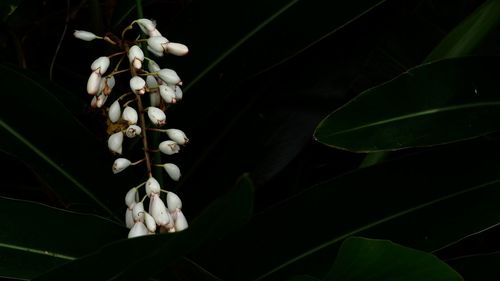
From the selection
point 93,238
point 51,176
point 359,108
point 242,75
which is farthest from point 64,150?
point 359,108

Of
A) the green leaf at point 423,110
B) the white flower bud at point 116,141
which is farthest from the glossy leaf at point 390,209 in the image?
the white flower bud at point 116,141

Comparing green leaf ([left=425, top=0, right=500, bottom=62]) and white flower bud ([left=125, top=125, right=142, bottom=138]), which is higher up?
white flower bud ([left=125, top=125, right=142, bottom=138])

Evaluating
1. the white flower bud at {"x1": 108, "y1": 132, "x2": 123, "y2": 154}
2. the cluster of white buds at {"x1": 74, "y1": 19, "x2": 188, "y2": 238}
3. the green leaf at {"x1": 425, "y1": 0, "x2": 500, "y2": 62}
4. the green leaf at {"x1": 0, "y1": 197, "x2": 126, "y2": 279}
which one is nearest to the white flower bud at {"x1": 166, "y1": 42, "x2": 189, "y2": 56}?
the cluster of white buds at {"x1": 74, "y1": 19, "x2": 188, "y2": 238}

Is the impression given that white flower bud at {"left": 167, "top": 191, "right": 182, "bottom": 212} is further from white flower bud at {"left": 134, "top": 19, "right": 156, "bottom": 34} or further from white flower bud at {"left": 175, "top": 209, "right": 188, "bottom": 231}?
white flower bud at {"left": 134, "top": 19, "right": 156, "bottom": 34}

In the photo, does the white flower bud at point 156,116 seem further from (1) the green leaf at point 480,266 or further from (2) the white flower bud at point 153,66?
(1) the green leaf at point 480,266

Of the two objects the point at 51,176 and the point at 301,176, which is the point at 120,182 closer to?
the point at 51,176
